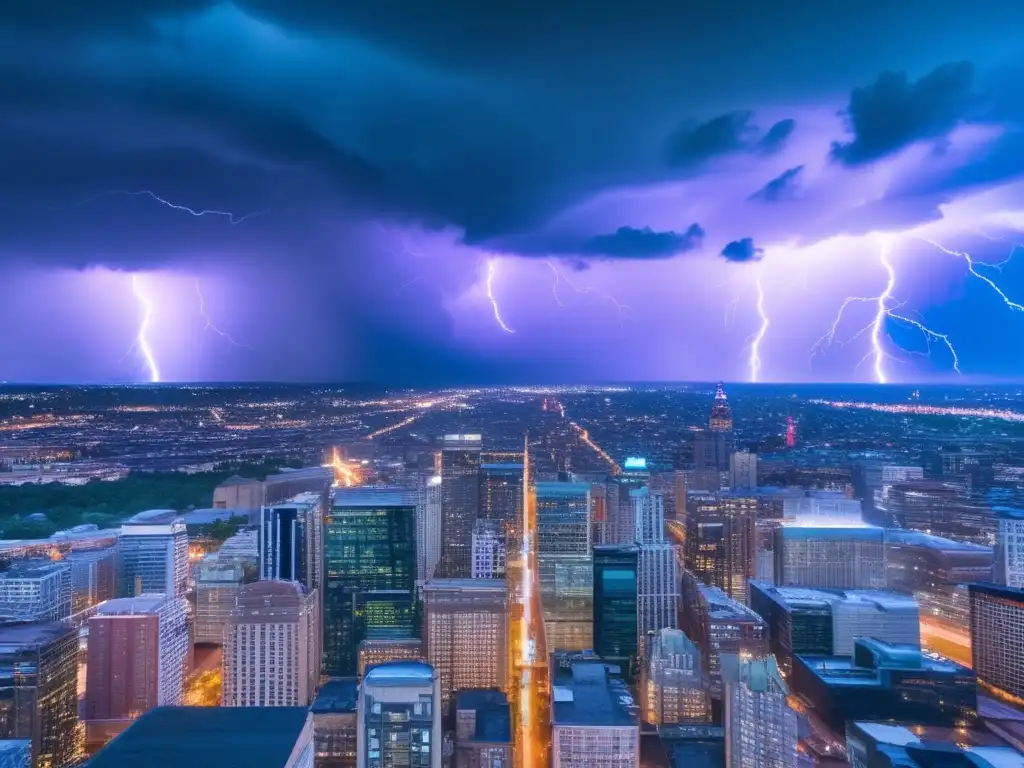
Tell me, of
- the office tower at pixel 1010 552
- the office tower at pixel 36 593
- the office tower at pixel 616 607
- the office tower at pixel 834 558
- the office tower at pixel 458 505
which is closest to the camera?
the office tower at pixel 36 593

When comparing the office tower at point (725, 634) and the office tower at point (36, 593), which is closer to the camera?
the office tower at point (725, 634)

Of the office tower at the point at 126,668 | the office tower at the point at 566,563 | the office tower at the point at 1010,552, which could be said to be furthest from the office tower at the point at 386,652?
the office tower at the point at 1010,552

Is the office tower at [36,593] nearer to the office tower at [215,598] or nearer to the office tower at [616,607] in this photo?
the office tower at [215,598]

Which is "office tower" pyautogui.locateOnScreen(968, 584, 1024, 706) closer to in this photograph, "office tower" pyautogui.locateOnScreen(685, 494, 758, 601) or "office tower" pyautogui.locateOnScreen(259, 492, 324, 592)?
"office tower" pyautogui.locateOnScreen(685, 494, 758, 601)

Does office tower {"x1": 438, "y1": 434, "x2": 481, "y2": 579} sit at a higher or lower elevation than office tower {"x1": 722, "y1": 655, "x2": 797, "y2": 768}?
higher

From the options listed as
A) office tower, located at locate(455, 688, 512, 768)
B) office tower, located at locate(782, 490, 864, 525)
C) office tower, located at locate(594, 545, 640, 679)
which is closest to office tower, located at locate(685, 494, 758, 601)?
office tower, located at locate(782, 490, 864, 525)

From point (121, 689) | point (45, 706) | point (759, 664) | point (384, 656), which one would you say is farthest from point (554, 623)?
point (45, 706)

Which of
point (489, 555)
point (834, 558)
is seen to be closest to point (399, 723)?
point (489, 555)
